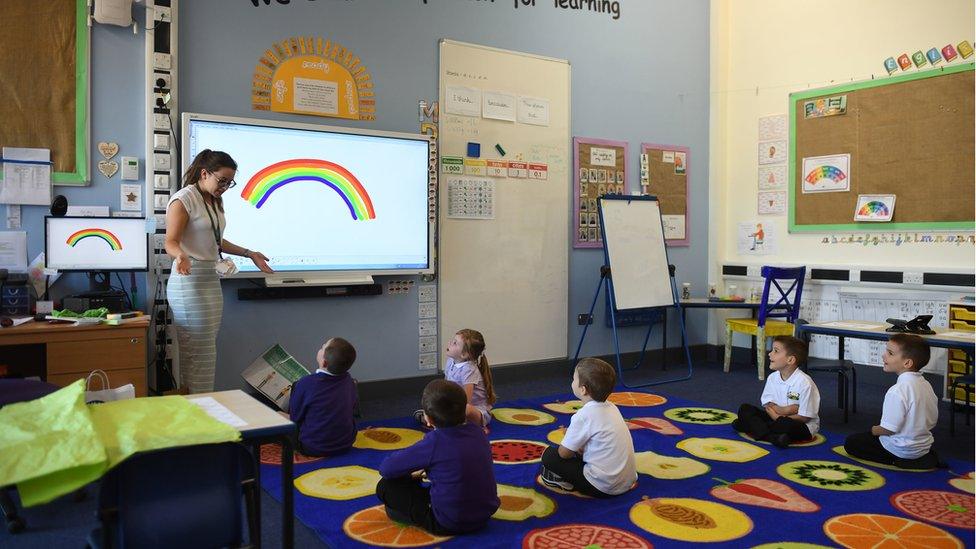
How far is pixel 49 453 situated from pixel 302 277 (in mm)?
2963

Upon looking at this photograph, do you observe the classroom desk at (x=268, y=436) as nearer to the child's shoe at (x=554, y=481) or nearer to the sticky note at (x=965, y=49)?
the child's shoe at (x=554, y=481)

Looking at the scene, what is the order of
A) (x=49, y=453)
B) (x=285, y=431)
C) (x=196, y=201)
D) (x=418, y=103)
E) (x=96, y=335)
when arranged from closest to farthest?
(x=49, y=453) < (x=285, y=431) < (x=96, y=335) < (x=196, y=201) < (x=418, y=103)

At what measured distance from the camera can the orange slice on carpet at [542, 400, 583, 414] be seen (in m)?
4.36

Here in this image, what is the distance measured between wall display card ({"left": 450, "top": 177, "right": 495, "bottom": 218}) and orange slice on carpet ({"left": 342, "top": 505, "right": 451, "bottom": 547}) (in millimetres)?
2590

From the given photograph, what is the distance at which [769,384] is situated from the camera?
387cm

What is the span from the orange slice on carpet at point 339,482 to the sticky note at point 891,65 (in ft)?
14.8

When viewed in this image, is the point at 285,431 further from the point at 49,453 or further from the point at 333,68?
the point at 333,68

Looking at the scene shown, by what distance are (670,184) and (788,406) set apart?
2736 millimetres

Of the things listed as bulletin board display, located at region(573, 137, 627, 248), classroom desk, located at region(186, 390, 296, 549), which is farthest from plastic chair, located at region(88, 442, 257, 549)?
bulletin board display, located at region(573, 137, 627, 248)

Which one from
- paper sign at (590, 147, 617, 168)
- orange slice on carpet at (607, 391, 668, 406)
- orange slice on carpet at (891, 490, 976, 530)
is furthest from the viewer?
paper sign at (590, 147, 617, 168)

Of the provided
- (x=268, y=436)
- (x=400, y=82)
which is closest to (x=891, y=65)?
(x=400, y=82)

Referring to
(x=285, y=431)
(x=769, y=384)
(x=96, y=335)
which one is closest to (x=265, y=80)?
(x=96, y=335)

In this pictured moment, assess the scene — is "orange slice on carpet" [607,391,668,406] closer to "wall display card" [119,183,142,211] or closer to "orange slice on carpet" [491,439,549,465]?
"orange slice on carpet" [491,439,549,465]

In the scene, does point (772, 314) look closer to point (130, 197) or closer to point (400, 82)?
point (400, 82)
